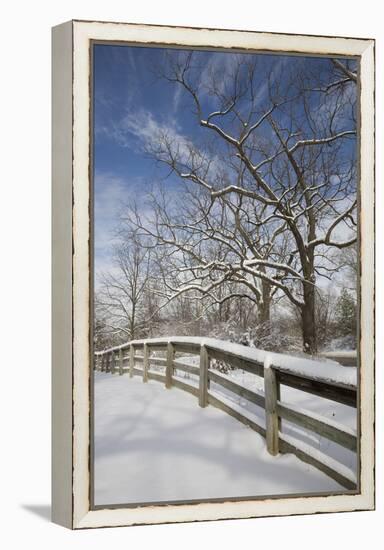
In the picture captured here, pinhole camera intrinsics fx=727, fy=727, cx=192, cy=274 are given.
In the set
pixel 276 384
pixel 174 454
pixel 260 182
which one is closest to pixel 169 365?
pixel 174 454

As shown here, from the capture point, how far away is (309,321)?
4.38 m

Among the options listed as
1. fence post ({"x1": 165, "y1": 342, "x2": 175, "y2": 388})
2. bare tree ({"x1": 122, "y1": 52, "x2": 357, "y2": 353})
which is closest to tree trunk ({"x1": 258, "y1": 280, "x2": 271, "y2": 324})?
bare tree ({"x1": 122, "y1": 52, "x2": 357, "y2": 353})

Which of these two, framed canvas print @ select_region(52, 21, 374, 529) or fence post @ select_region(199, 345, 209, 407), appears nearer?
framed canvas print @ select_region(52, 21, 374, 529)

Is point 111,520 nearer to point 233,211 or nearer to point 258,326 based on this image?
point 258,326

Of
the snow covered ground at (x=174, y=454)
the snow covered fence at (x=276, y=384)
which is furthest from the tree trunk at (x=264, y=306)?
the snow covered ground at (x=174, y=454)

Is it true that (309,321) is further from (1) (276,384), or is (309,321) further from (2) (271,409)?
(2) (271,409)

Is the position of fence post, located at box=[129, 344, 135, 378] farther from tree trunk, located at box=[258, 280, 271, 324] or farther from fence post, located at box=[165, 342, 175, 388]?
tree trunk, located at box=[258, 280, 271, 324]

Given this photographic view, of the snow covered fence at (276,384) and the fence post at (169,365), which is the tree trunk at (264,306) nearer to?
the snow covered fence at (276,384)

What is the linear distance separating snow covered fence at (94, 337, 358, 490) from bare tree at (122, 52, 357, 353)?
0.20 meters

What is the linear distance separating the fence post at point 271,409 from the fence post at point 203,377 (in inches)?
14.2

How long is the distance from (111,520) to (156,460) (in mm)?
410

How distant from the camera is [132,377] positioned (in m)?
4.30

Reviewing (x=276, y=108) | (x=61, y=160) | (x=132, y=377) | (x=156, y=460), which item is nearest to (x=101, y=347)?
(x=132, y=377)

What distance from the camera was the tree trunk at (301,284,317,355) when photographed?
437 cm
